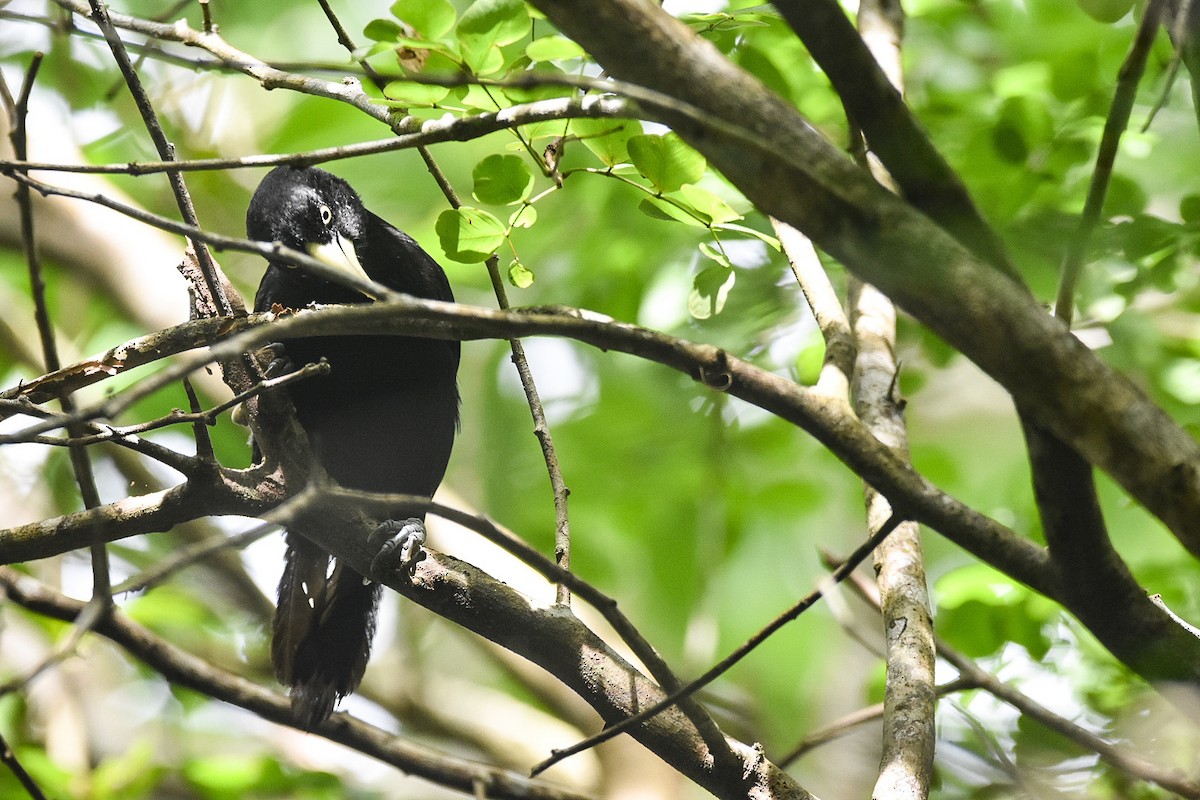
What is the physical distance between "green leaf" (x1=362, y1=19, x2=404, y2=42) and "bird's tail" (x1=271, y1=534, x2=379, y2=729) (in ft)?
4.38

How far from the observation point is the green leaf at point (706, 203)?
162cm

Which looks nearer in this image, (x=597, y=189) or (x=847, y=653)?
(x=597, y=189)

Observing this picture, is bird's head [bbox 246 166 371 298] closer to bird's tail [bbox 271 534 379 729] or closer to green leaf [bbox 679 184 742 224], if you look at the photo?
bird's tail [bbox 271 534 379 729]

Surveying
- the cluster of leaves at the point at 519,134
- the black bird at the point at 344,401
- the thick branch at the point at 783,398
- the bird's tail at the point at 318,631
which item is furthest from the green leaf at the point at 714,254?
the bird's tail at the point at 318,631

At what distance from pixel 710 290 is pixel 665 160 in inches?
12.0

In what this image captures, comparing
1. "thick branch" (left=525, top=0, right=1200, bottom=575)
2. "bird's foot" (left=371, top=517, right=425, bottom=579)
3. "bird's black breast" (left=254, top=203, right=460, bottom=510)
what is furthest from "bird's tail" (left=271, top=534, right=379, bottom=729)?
"thick branch" (left=525, top=0, right=1200, bottom=575)

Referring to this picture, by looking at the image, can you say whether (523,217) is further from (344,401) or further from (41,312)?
(344,401)

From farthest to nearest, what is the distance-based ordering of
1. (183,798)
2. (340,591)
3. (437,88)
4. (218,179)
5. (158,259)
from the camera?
(218,179) → (158,259) → (183,798) → (340,591) → (437,88)

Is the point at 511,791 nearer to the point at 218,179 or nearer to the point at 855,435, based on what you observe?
the point at 855,435

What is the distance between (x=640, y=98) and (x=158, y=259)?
11.0ft

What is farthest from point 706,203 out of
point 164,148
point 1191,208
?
point 1191,208

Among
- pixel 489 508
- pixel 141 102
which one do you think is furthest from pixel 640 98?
pixel 489 508

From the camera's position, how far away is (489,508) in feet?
13.1

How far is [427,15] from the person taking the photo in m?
1.45
